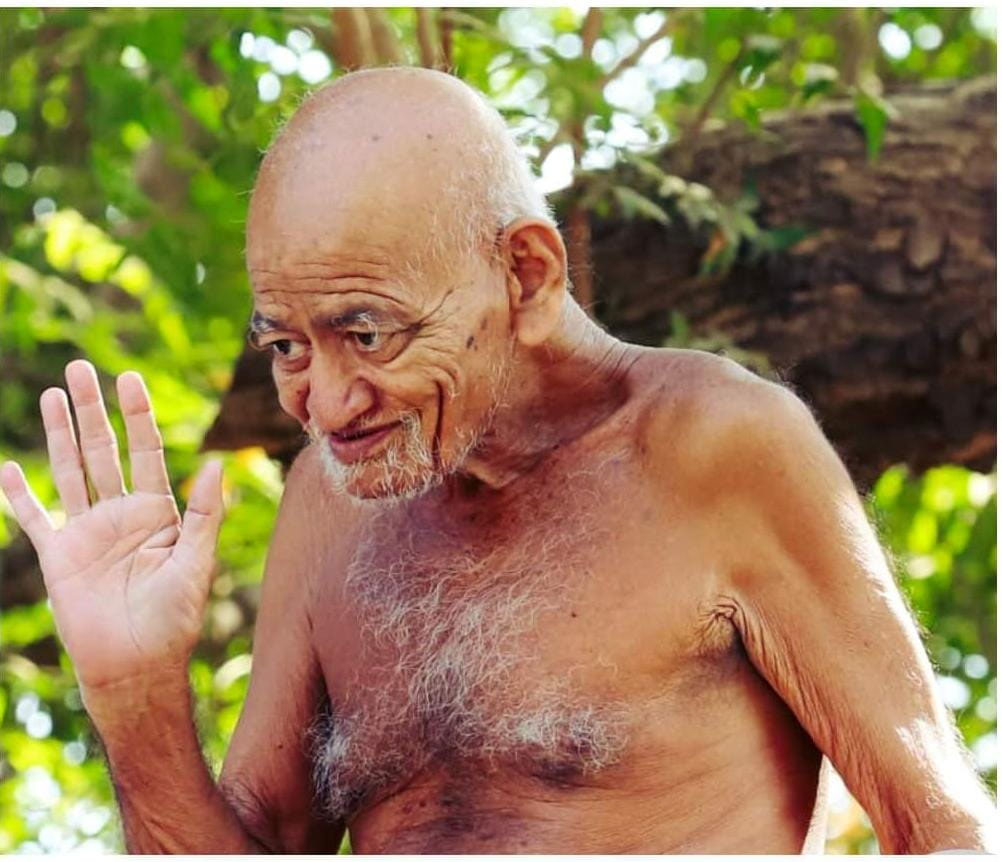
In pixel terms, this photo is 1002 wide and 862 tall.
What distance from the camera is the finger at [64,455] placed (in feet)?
10.7

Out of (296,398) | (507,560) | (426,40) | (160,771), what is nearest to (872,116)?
(426,40)

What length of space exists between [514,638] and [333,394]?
53 centimetres

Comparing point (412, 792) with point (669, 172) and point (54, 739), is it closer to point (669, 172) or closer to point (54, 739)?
point (669, 172)

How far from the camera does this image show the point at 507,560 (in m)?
3.34

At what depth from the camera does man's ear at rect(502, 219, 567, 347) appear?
319 cm

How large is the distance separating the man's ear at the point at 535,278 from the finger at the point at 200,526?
20.7 inches

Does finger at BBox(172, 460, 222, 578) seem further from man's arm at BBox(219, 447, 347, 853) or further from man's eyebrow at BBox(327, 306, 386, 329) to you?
man's arm at BBox(219, 447, 347, 853)

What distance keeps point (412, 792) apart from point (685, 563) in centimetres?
61

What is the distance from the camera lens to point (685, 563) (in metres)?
3.21

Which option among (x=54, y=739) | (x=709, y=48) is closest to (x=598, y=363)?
→ (x=709, y=48)

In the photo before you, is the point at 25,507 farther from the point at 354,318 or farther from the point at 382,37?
the point at 382,37

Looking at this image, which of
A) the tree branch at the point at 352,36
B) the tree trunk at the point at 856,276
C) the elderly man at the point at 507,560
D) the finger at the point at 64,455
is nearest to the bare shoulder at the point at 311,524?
the elderly man at the point at 507,560

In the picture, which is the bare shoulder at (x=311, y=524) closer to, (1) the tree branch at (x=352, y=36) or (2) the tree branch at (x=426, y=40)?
(2) the tree branch at (x=426, y=40)

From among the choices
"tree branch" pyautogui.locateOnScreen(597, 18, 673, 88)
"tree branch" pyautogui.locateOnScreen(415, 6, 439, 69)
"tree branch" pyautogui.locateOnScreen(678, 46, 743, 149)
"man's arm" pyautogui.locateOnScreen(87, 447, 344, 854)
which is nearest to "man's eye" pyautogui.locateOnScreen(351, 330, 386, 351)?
"man's arm" pyautogui.locateOnScreen(87, 447, 344, 854)
